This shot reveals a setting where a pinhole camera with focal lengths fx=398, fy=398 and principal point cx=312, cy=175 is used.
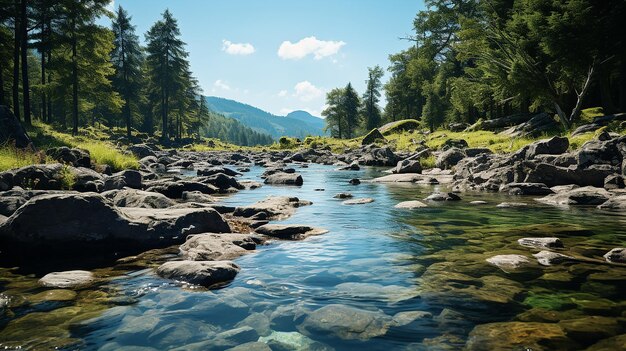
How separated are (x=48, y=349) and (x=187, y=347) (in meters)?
1.19

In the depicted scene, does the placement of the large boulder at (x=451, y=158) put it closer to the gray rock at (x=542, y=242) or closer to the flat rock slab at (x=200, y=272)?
the gray rock at (x=542, y=242)

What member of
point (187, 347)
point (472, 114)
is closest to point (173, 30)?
point (472, 114)

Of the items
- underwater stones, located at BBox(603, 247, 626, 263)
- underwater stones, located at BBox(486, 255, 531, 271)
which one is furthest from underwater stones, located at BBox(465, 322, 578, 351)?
underwater stones, located at BBox(603, 247, 626, 263)

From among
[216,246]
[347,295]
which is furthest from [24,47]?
[347,295]

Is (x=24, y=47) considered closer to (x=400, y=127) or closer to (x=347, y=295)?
(x=347, y=295)

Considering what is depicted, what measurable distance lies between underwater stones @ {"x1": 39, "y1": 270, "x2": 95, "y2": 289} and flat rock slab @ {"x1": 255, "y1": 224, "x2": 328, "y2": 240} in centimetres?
352

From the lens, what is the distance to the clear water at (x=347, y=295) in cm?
381

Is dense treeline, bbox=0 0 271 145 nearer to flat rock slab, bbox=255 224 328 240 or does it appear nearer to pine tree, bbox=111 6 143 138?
pine tree, bbox=111 6 143 138

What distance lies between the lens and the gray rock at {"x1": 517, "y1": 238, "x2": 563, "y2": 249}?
695 cm

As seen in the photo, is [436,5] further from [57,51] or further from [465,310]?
[465,310]

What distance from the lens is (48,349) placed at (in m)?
3.49

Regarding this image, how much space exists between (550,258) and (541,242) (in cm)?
116

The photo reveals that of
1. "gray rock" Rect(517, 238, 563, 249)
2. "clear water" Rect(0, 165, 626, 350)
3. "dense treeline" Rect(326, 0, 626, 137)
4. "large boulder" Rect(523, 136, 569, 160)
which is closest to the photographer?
"clear water" Rect(0, 165, 626, 350)

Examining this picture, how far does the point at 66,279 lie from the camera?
17.2ft
